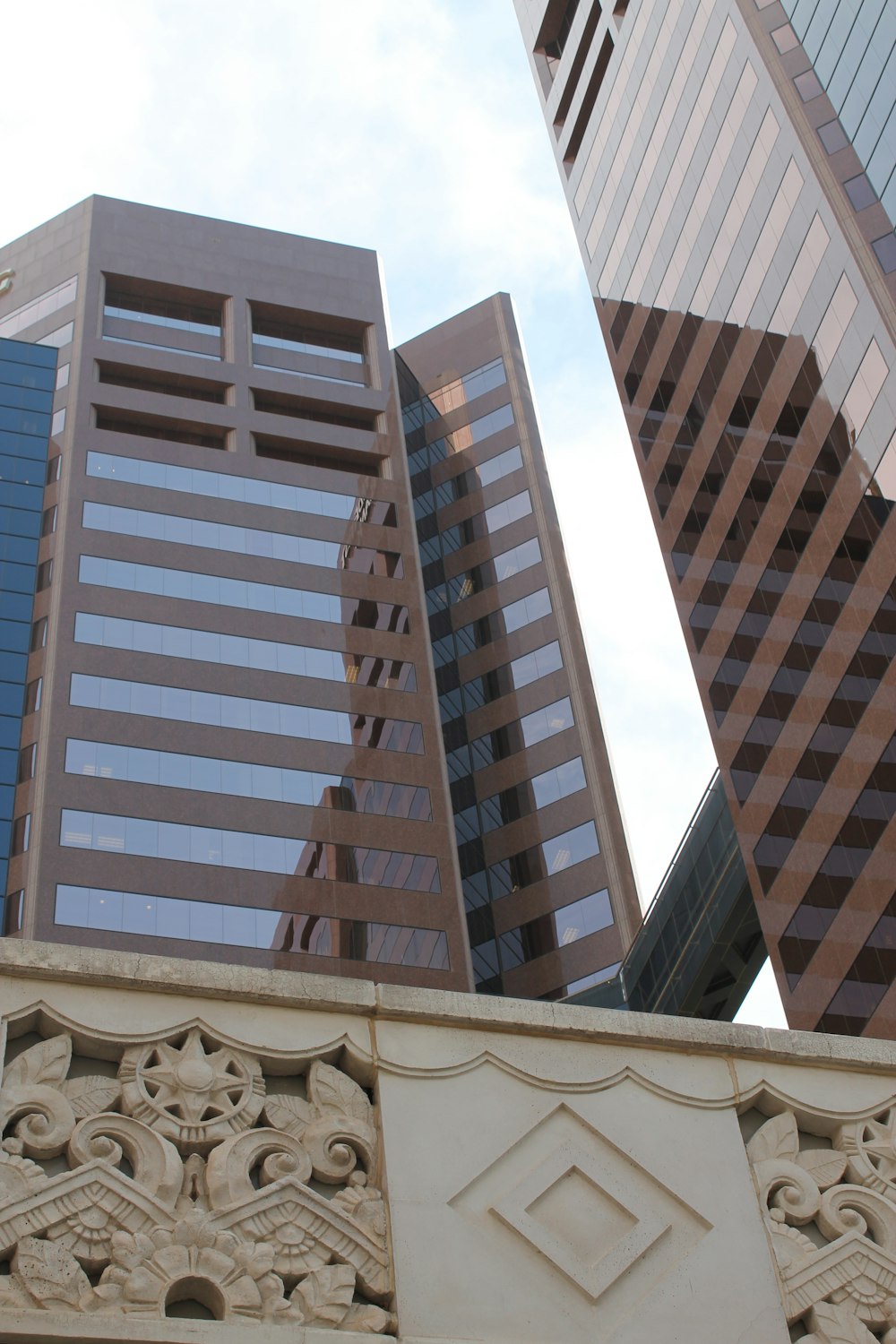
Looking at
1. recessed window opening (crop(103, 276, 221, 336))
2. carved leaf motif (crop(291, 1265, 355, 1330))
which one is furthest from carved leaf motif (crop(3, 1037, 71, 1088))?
recessed window opening (crop(103, 276, 221, 336))

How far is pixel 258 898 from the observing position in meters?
69.7

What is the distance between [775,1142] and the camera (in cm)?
807

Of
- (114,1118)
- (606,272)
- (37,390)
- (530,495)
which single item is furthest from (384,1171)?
(530,495)

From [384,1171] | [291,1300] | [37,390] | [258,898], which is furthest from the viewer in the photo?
[37,390]

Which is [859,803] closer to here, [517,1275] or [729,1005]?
[729,1005]

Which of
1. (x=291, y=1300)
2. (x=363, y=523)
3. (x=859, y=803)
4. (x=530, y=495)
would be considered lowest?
(x=291, y=1300)

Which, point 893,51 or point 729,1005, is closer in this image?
point 893,51

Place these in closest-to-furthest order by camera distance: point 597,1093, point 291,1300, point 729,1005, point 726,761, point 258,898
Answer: point 291,1300, point 597,1093, point 726,761, point 258,898, point 729,1005

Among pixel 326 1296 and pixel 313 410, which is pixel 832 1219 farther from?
pixel 313 410

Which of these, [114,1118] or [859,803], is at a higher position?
[859,803]

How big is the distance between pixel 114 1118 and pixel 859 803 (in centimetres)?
5266

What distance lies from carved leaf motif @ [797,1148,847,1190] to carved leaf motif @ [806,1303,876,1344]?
659 mm

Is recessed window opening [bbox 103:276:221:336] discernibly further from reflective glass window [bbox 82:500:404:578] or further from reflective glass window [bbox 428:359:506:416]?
reflective glass window [bbox 428:359:506:416]

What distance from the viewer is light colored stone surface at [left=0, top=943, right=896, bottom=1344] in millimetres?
6691
